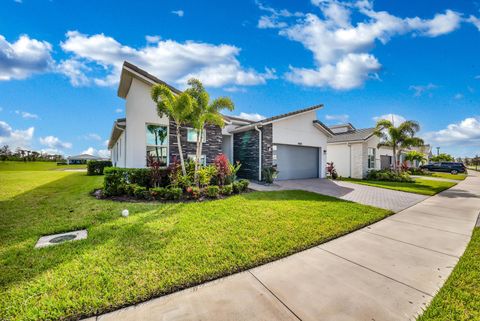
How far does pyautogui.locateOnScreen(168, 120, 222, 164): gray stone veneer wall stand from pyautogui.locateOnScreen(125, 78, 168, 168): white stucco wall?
1.11m

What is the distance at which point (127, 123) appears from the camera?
939 centimetres

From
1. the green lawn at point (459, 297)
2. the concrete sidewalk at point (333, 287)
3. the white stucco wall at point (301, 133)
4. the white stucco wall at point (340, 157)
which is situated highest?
the white stucco wall at point (301, 133)

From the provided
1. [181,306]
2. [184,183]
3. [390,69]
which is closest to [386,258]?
[181,306]

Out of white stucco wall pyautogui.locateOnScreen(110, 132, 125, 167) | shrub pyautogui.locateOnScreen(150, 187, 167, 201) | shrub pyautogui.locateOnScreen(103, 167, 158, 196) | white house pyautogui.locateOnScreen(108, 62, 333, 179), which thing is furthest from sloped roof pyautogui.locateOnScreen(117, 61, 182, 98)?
shrub pyautogui.locateOnScreen(150, 187, 167, 201)

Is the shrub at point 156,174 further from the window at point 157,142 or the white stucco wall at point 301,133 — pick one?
the white stucco wall at point 301,133

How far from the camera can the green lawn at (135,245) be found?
251 cm

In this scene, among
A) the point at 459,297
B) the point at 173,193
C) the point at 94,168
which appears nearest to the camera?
the point at 459,297

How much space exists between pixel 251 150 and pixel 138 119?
22.3ft

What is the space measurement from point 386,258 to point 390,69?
1313 cm

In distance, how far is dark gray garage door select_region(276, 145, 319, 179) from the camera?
1386 centimetres

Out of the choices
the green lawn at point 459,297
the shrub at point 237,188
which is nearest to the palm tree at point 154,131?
the shrub at point 237,188

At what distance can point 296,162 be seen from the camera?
576 inches

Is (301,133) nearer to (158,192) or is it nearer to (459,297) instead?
(158,192)

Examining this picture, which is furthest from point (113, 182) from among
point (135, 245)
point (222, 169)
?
point (135, 245)
